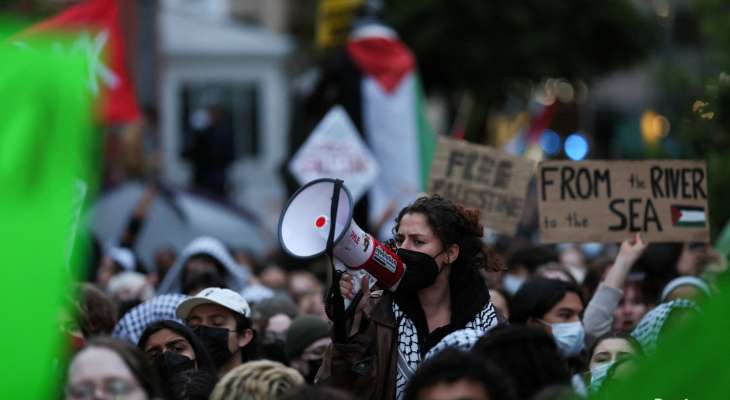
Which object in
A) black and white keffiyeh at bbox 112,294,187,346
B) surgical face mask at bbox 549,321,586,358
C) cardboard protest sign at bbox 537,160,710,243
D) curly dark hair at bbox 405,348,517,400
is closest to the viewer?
curly dark hair at bbox 405,348,517,400

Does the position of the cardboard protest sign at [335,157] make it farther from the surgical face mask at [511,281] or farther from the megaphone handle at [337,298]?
the megaphone handle at [337,298]

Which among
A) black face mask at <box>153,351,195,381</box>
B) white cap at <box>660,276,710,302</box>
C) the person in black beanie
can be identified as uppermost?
white cap at <box>660,276,710,302</box>

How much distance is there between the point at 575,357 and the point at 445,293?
119 centimetres

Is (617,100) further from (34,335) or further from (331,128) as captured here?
(34,335)

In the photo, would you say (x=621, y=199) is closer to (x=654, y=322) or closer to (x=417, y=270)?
(x=654, y=322)

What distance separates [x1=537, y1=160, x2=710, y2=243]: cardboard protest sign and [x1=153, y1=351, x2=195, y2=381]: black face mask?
2.52 m

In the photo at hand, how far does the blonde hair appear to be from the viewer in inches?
196

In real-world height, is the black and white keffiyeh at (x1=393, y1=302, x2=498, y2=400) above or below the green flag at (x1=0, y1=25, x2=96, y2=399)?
below

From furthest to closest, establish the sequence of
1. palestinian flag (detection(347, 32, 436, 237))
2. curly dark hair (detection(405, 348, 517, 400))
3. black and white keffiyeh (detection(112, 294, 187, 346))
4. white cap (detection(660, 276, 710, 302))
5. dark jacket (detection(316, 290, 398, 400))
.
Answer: palestinian flag (detection(347, 32, 436, 237)), white cap (detection(660, 276, 710, 302)), black and white keffiyeh (detection(112, 294, 187, 346)), dark jacket (detection(316, 290, 398, 400)), curly dark hair (detection(405, 348, 517, 400))

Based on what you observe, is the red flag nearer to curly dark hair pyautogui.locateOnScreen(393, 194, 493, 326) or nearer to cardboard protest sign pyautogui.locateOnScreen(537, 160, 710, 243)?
cardboard protest sign pyautogui.locateOnScreen(537, 160, 710, 243)

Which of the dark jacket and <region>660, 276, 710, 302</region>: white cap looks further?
<region>660, 276, 710, 302</region>: white cap

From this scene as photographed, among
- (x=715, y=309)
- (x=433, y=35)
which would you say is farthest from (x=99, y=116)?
(x=433, y=35)

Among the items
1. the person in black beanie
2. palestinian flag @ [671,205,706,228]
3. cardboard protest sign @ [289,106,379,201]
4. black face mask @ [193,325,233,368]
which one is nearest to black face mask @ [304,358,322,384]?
the person in black beanie

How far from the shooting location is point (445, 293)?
616 centimetres
